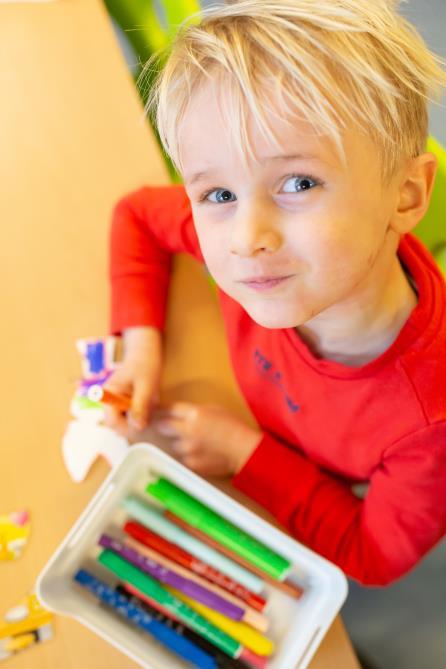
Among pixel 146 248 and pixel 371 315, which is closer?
pixel 371 315

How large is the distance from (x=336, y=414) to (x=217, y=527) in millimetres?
144

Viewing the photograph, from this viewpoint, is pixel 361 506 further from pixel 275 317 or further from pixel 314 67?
pixel 314 67

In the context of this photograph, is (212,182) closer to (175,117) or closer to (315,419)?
(175,117)

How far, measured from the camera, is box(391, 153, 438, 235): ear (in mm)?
396

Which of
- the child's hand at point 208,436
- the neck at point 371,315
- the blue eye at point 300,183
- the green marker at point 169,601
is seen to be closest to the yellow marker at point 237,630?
the green marker at point 169,601

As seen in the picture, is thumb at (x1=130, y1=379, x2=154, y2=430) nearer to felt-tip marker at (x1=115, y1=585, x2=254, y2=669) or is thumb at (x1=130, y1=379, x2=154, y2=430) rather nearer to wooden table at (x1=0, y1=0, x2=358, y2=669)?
wooden table at (x1=0, y1=0, x2=358, y2=669)

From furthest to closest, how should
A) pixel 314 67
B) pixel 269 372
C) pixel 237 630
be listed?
1. pixel 269 372
2. pixel 237 630
3. pixel 314 67

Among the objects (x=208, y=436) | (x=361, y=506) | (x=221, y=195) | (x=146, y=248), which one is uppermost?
(x=221, y=195)

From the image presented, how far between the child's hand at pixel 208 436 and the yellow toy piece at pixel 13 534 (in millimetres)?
145

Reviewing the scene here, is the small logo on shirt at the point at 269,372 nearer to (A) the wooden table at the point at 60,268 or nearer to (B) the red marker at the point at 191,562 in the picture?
Answer: (A) the wooden table at the point at 60,268

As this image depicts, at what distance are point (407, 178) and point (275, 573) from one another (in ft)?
1.05

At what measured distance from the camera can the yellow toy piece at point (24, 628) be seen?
0.47m

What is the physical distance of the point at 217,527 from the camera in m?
0.47

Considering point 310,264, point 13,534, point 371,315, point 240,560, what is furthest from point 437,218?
point 13,534
